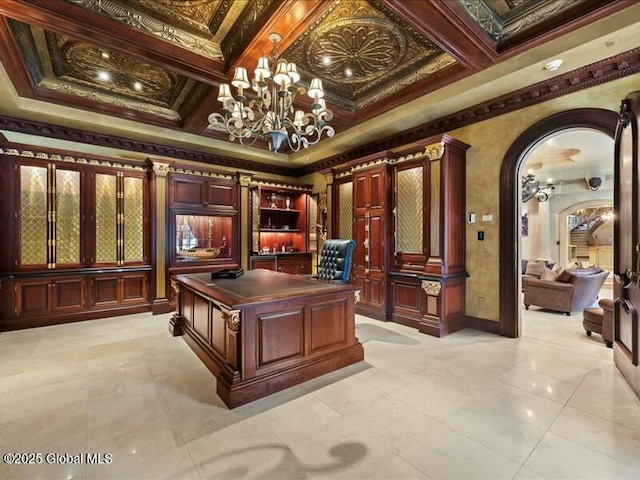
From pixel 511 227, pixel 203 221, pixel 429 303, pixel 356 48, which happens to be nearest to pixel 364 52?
pixel 356 48

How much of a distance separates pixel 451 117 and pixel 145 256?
17.6 feet

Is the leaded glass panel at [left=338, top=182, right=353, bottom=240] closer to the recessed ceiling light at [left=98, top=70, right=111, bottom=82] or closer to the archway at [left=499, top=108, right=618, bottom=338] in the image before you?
the archway at [left=499, top=108, right=618, bottom=338]

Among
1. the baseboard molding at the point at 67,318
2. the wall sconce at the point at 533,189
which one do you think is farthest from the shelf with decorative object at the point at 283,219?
the wall sconce at the point at 533,189

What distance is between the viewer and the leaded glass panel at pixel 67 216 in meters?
4.45

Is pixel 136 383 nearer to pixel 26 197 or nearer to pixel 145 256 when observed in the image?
pixel 145 256

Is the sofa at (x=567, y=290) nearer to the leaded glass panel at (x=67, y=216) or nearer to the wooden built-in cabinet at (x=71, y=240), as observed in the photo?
the wooden built-in cabinet at (x=71, y=240)

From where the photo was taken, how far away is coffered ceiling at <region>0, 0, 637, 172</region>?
2531mm

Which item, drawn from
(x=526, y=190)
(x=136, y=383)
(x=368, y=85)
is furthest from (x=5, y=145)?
(x=526, y=190)

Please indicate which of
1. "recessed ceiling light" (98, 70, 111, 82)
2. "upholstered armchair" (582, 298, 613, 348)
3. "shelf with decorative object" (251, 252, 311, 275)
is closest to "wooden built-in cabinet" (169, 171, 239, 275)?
"shelf with decorative object" (251, 252, 311, 275)

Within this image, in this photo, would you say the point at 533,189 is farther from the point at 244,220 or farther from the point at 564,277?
the point at 244,220

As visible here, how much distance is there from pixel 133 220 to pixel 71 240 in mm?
871

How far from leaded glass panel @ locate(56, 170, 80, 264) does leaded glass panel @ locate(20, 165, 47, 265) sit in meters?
0.15

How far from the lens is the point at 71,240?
4.54 m

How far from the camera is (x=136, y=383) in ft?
8.57
